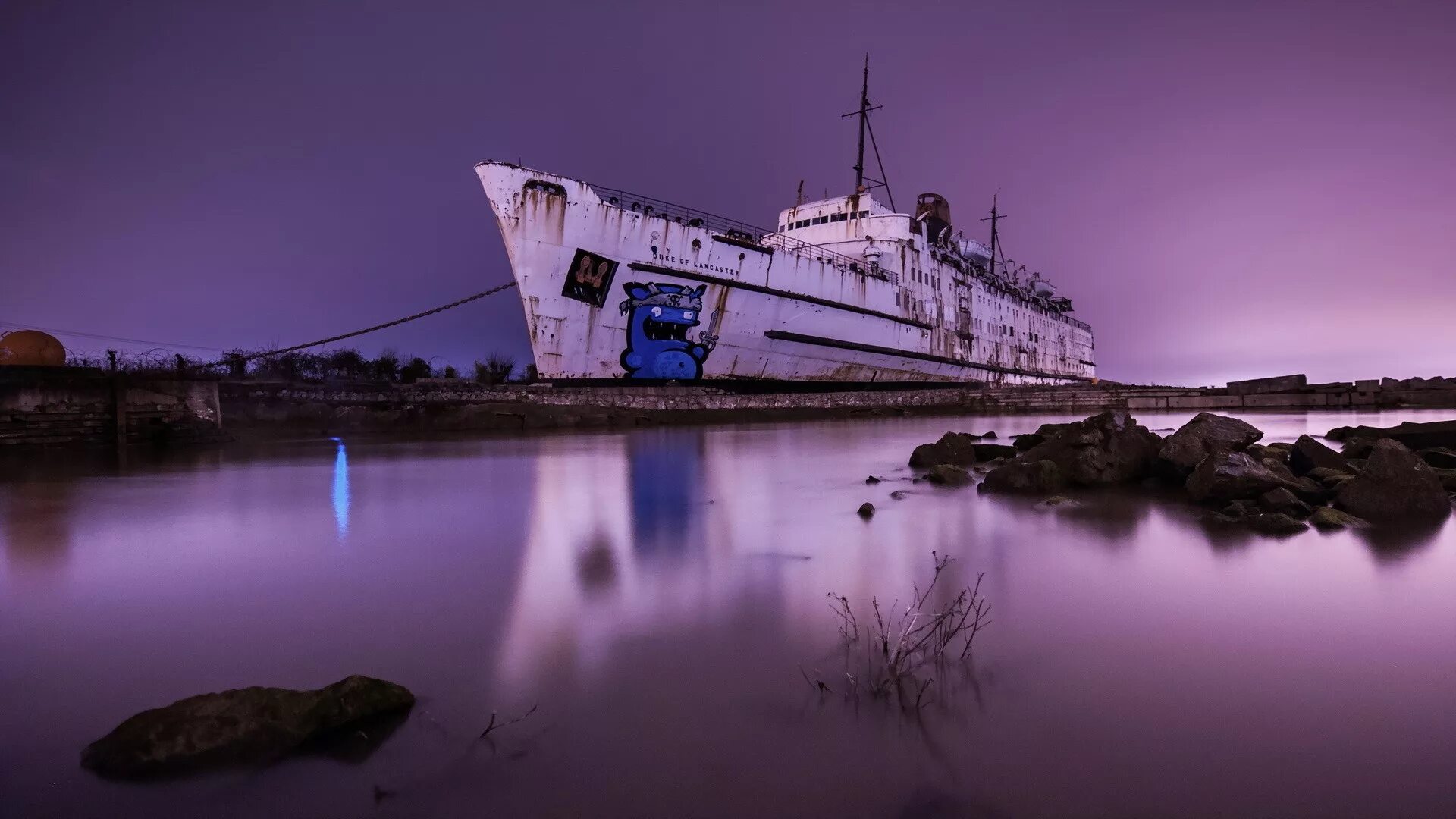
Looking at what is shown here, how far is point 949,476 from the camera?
747cm

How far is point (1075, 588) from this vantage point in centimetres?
349

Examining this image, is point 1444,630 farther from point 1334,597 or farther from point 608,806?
point 608,806

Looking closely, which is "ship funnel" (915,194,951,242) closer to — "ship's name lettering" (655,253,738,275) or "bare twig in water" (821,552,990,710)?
"ship's name lettering" (655,253,738,275)

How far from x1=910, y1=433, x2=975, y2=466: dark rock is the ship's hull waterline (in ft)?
39.2

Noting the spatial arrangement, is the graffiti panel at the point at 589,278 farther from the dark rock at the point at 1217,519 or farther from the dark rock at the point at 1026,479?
the dark rock at the point at 1217,519

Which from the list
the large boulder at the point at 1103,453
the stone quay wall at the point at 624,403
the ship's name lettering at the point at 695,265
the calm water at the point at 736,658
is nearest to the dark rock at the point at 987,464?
the large boulder at the point at 1103,453

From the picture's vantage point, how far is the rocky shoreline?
5035mm

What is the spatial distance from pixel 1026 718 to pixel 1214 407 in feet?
99.9

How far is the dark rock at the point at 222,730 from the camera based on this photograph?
1.83 meters

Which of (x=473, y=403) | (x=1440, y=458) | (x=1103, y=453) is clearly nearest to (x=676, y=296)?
(x=473, y=403)

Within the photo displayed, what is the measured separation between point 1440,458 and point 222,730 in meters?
10.5

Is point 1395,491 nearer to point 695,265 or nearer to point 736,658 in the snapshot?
point 736,658

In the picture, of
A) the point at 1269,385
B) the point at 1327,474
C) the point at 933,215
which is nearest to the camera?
the point at 1327,474

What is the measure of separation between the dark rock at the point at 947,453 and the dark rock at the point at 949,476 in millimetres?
1348
